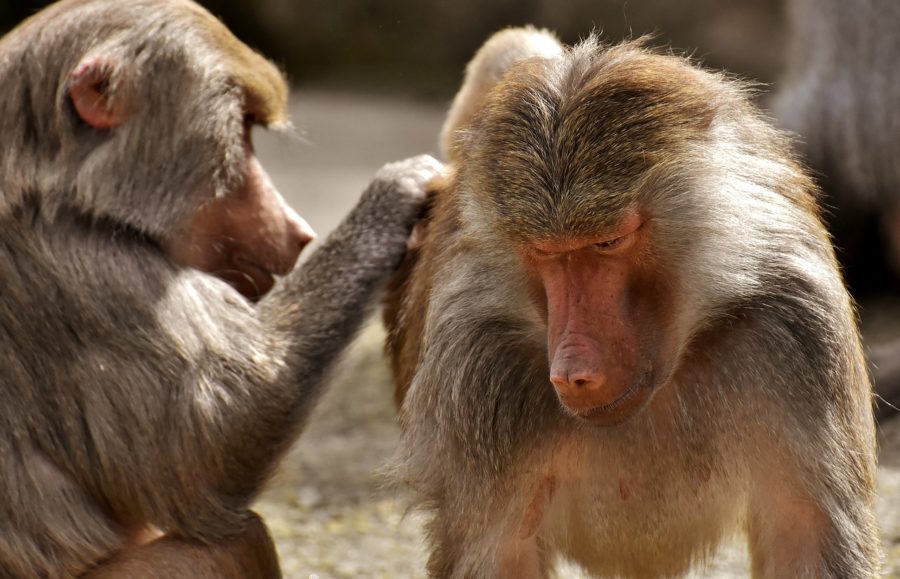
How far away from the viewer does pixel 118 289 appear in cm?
372

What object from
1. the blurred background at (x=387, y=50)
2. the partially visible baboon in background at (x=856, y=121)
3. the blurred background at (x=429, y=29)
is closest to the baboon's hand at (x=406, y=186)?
the blurred background at (x=387, y=50)

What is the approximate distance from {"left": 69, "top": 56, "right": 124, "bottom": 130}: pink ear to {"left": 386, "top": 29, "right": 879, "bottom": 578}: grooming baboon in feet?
3.72

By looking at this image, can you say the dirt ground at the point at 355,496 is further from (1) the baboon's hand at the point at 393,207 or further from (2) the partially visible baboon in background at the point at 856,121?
(2) the partially visible baboon in background at the point at 856,121

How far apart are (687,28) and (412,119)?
243 centimetres

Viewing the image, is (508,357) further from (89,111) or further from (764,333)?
(89,111)

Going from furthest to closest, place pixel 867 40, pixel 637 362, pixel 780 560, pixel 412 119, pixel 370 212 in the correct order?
pixel 412 119 → pixel 867 40 → pixel 370 212 → pixel 780 560 → pixel 637 362

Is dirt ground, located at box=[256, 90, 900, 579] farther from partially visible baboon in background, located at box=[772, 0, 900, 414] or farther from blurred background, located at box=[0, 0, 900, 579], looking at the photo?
partially visible baboon in background, located at box=[772, 0, 900, 414]

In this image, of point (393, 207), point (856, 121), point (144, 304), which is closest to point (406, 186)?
point (393, 207)

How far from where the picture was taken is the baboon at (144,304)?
12.0ft

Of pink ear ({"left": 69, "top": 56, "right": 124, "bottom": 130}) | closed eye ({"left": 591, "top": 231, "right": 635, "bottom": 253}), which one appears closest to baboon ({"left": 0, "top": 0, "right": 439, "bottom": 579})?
pink ear ({"left": 69, "top": 56, "right": 124, "bottom": 130})

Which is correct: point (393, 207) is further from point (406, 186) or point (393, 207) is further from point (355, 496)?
point (355, 496)

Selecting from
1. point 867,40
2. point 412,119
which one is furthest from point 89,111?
point 412,119

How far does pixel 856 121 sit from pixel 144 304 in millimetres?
4472

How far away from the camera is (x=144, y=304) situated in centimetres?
372
